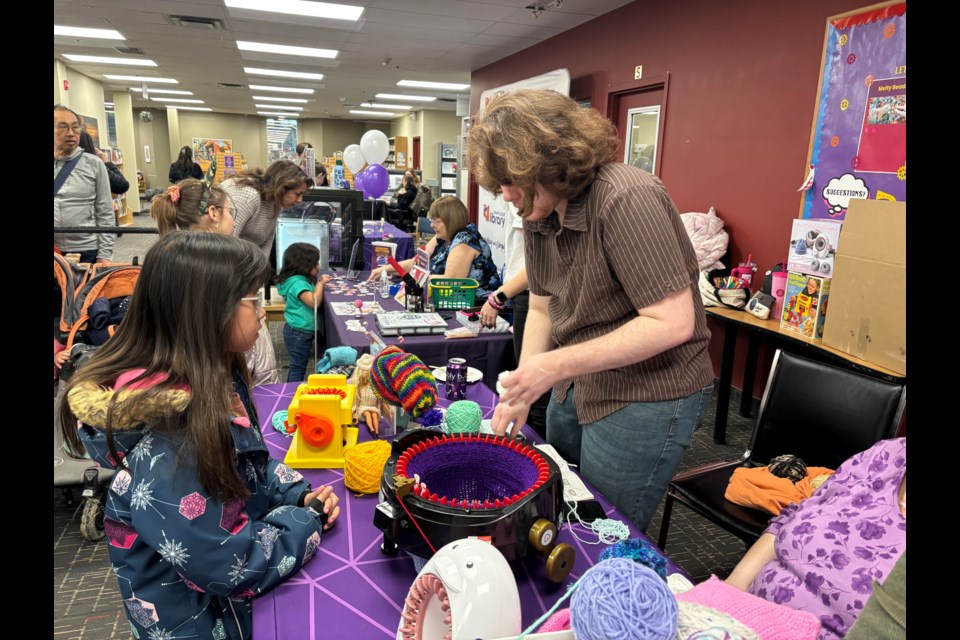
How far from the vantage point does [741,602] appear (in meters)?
0.83

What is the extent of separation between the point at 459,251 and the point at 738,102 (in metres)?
2.11

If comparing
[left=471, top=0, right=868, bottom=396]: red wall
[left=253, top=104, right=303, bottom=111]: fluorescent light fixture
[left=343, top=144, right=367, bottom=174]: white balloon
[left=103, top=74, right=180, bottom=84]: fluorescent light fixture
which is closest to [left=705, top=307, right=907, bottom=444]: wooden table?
[left=471, top=0, right=868, bottom=396]: red wall

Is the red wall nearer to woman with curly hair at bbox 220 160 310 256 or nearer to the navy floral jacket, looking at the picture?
woman with curly hair at bbox 220 160 310 256

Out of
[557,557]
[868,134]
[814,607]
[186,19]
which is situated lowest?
[814,607]

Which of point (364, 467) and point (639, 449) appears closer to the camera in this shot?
point (364, 467)

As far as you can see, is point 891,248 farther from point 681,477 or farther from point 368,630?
point 368,630

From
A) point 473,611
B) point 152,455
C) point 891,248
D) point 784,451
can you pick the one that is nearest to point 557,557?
point 473,611

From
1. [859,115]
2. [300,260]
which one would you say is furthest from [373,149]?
[859,115]

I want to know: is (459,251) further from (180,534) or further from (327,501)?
(180,534)

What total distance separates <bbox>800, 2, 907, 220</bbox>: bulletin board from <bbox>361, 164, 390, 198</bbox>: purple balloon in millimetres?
5222

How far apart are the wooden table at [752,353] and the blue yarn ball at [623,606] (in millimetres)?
2380

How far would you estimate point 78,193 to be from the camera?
396cm

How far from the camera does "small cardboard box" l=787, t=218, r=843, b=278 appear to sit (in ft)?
9.82
